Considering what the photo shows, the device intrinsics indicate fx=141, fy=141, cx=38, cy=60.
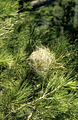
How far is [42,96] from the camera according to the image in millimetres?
441

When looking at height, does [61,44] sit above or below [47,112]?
above

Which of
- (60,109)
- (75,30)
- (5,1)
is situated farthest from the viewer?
(75,30)

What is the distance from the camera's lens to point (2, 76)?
0.60 m

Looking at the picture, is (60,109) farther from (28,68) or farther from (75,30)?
(75,30)

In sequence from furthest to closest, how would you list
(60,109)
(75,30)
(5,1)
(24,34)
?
(75,30), (24,34), (5,1), (60,109)

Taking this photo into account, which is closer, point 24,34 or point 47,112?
point 47,112

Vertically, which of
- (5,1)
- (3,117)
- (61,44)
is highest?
(5,1)

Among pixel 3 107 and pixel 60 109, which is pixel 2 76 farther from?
pixel 60 109

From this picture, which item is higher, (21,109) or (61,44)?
(61,44)

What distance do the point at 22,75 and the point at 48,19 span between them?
2.80ft

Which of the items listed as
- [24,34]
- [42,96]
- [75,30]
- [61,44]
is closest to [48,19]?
[75,30]

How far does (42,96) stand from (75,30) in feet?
3.04

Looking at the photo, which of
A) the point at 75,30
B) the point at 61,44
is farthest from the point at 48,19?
the point at 61,44

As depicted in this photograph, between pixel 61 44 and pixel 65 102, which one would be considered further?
pixel 61 44
